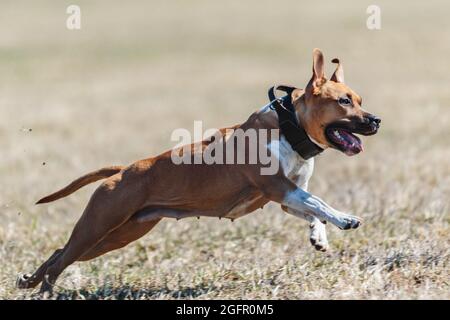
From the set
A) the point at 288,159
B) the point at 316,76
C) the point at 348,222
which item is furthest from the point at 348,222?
the point at 316,76

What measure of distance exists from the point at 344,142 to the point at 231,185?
922mm

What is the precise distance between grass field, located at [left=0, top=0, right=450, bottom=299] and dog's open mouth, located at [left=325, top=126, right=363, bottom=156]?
0.94m

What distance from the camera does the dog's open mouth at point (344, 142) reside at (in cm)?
718

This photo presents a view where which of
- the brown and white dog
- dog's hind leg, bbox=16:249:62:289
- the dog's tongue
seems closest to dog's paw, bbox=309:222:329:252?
the brown and white dog

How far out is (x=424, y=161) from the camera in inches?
525

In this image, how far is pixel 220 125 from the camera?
19438 millimetres

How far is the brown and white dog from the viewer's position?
7.16 meters

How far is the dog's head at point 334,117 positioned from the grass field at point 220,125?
1024 mm

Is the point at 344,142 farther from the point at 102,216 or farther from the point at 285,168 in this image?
the point at 102,216

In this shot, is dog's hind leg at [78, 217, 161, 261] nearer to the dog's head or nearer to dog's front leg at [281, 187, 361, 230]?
dog's front leg at [281, 187, 361, 230]

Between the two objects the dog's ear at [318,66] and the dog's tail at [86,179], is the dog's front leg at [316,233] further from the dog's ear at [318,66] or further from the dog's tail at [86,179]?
the dog's tail at [86,179]

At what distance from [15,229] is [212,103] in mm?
13615

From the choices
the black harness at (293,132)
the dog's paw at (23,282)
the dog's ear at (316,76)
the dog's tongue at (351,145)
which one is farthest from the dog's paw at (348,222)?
the dog's paw at (23,282)

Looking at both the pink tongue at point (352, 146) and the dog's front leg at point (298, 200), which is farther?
the pink tongue at point (352, 146)
